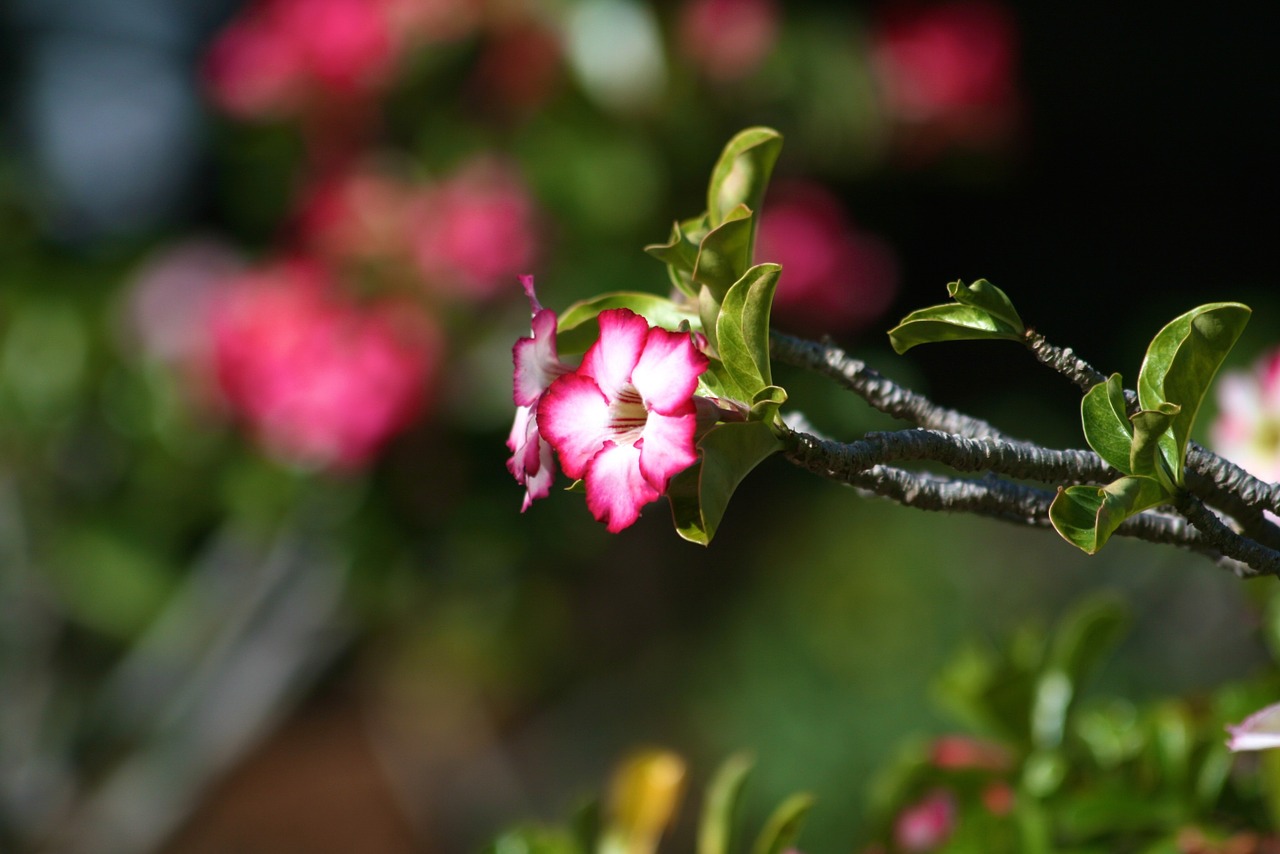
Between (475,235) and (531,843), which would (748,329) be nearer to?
(531,843)

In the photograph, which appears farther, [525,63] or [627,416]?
[525,63]

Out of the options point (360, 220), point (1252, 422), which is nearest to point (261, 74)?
point (360, 220)

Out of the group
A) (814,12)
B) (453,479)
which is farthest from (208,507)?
(814,12)

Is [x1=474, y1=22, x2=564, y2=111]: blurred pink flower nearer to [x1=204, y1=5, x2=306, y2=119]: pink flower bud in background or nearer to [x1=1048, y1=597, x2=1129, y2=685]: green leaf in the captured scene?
[x1=204, y1=5, x2=306, y2=119]: pink flower bud in background

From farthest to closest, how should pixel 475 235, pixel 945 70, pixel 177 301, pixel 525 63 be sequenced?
pixel 945 70 < pixel 525 63 < pixel 177 301 < pixel 475 235

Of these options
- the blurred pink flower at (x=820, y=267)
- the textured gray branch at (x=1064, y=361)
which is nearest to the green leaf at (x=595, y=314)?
the textured gray branch at (x=1064, y=361)
